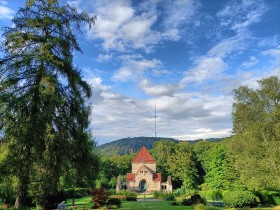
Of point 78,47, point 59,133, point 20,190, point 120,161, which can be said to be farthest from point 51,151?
point 120,161

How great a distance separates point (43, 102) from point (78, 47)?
367 cm

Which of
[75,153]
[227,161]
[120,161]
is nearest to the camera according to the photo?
[75,153]

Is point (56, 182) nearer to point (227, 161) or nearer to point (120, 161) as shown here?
point (227, 161)

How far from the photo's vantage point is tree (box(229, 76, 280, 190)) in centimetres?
2531

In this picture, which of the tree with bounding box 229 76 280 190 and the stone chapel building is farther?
the stone chapel building

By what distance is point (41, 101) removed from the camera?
14.3 metres

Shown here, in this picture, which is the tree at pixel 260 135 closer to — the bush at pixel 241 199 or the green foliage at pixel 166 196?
the bush at pixel 241 199

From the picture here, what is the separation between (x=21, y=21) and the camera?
14125mm

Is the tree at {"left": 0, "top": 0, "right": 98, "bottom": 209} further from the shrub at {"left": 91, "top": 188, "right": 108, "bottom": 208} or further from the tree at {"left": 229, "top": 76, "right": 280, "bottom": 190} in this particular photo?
the tree at {"left": 229, "top": 76, "right": 280, "bottom": 190}

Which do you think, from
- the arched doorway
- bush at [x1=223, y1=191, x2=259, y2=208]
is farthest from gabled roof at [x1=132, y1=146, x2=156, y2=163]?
bush at [x1=223, y1=191, x2=259, y2=208]

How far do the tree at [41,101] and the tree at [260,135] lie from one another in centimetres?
1766

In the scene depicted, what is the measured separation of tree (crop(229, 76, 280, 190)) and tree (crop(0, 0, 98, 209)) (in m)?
17.7

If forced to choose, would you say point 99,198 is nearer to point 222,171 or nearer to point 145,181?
point 222,171

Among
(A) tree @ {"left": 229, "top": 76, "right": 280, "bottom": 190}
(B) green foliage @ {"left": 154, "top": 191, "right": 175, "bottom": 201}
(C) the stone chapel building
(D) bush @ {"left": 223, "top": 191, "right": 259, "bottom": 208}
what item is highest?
(A) tree @ {"left": 229, "top": 76, "right": 280, "bottom": 190}
